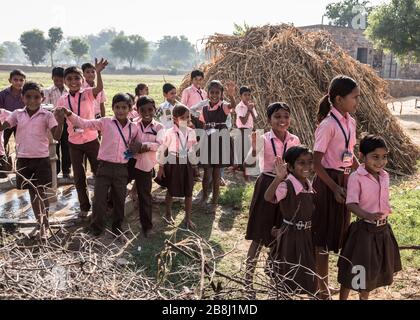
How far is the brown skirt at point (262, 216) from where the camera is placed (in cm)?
342

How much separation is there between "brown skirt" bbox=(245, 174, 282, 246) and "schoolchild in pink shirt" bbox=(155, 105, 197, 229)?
64.0 inches

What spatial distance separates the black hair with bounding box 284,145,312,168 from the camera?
122 inches

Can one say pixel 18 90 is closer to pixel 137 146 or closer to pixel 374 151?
pixel 137 146

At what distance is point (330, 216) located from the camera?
3.28 metres

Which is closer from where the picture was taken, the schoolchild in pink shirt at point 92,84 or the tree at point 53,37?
the schoolchild in pink shirt at point 92,84

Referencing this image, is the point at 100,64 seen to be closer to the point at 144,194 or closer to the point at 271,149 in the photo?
the point at 144,194

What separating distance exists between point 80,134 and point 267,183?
2281 millimetres

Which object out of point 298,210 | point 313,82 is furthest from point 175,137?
point 313,82

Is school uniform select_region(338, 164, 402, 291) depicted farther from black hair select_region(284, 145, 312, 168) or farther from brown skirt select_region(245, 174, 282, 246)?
brown skirt select_region(245, 174, 282, 246)

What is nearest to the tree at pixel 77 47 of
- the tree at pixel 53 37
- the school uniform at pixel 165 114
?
the tree at pixel 53 37

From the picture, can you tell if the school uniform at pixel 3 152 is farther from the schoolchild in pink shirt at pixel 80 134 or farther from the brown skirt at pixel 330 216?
the brown skirt at pixel 330 216

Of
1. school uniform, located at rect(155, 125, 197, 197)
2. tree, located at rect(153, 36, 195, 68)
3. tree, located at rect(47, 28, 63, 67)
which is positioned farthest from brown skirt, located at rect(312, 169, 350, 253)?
tree, located at rect(153, 36, 195, 68)

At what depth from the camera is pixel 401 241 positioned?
194 inches

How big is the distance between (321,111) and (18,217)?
336 cm
